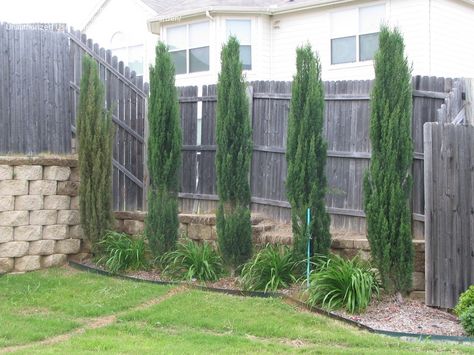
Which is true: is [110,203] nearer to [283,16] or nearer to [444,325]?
[444,325]

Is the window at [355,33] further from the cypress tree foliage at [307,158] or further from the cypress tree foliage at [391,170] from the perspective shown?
the cypress tree foliage at [391,170]

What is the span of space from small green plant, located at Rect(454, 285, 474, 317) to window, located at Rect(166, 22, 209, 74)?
12.5 m

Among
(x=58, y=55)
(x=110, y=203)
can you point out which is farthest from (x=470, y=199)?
(x=58, y=55)

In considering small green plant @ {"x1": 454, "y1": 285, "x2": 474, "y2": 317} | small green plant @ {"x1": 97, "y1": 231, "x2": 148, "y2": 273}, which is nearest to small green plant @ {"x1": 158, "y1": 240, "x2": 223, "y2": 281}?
small green plant @ {"x1": 97, "y1": 231, "x2": 148, "y2": 273}

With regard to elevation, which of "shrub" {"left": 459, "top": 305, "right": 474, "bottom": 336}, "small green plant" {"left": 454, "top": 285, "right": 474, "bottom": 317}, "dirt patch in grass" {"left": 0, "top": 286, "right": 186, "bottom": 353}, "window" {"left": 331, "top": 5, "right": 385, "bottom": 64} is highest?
"window" {"left": 331, "top": 5, "right": 385, "bottom": 64}

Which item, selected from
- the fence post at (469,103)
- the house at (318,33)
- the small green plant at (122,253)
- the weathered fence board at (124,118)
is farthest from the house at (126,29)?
the fence post at (469,103)

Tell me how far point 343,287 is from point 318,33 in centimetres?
1094

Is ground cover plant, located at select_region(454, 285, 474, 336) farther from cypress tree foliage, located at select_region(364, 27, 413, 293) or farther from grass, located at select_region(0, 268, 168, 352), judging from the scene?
grass, located at select_region(0, 268, 168, 352)

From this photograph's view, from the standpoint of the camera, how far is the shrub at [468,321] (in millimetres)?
6961

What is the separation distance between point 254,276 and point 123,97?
4.20 meters

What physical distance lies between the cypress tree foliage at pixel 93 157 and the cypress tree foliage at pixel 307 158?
303cm

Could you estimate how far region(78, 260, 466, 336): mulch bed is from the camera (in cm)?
726

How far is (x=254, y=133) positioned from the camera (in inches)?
418

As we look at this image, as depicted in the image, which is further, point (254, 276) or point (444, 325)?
point (254, 276)
